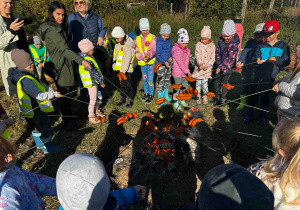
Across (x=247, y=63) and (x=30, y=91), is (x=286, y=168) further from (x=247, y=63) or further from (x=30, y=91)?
(x=247, y=63)

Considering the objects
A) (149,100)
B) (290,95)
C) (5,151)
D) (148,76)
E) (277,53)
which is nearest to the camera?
(5,151)

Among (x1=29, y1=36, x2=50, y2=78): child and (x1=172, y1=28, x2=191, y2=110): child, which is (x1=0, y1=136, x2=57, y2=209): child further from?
(x1=29, y1=36, x2=50, y2=78): child

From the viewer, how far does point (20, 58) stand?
9.56ft

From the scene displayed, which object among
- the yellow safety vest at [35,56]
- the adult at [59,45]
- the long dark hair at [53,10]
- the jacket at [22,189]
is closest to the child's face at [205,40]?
the adult at [59,45]

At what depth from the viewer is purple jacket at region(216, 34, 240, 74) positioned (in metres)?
4.43

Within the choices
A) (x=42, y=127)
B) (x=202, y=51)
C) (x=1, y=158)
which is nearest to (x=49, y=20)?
(x=42, y=127)

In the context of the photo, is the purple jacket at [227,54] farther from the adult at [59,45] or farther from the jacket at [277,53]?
the adult at [59,45]

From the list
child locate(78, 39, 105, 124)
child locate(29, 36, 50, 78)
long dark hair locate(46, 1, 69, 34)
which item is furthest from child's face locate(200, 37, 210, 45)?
child locate(29, 36, 50, 78)

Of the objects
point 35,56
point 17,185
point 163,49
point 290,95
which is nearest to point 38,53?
point 35,56

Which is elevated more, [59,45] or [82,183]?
[59,45]

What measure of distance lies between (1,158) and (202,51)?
167 inches

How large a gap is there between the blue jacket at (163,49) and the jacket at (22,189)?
142 inches

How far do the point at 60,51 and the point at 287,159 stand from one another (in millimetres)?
3639

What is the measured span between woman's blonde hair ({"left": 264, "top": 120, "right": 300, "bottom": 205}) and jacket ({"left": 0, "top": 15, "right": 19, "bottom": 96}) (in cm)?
384
